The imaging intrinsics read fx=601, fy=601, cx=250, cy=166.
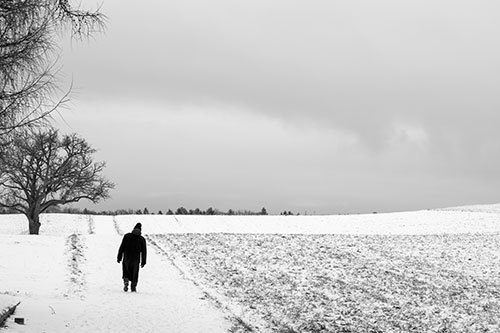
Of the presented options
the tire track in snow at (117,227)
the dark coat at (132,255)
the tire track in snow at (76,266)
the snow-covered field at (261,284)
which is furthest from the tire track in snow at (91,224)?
the dark coat at (132,255)

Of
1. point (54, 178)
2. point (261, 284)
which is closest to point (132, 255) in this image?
point (261, 284)

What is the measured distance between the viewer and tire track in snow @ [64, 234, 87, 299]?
18219mm

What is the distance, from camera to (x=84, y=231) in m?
47.6

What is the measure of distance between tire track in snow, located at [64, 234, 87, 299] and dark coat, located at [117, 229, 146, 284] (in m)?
1.43

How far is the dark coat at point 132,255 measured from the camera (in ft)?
61.8

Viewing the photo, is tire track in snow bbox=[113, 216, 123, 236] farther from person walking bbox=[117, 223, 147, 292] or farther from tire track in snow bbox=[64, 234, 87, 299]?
person walking bbox=[117, 223, 147, 292]

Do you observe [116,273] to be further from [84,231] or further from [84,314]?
[84,231]

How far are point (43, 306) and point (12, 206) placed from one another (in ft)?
100

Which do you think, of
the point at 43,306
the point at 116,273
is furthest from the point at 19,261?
the point at 43,306

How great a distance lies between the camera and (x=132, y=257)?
19.0m

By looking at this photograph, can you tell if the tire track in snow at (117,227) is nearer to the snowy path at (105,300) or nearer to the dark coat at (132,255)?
the snowy path at (105,300)

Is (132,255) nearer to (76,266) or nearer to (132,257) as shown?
(132,257)

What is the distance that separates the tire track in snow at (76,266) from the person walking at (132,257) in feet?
4.51

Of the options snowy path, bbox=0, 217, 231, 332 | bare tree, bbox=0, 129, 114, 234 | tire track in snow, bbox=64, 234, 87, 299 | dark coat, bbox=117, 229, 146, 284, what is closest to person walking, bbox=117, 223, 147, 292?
dark coat, bbox=117, 229, 146, 284
